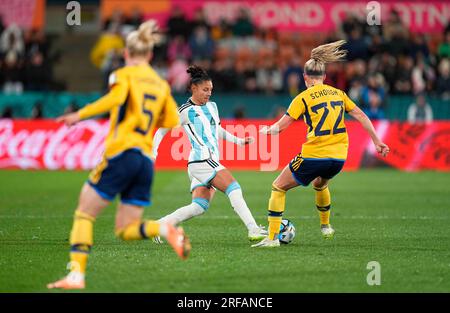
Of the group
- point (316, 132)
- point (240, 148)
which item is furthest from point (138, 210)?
point (240, 148)

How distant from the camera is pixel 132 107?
7.59 meters

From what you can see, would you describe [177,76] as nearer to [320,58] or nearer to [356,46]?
[356,46]

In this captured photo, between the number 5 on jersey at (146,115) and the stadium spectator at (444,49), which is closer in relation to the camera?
the number 5 on jersey at (146,115)

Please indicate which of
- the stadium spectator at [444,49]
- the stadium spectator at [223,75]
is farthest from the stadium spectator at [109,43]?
the stadium spectator at [444,49]

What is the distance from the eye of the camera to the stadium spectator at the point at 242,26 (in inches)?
1055

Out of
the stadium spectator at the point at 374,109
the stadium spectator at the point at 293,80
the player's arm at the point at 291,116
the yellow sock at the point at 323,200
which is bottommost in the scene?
the yellow sock at the point at 323,200

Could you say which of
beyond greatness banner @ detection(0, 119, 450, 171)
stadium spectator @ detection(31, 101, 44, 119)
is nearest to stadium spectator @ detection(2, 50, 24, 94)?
stadium spectator @ detection(31, 101, 44, 119)

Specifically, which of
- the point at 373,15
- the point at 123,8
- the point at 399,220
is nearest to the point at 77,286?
the point at 399,220

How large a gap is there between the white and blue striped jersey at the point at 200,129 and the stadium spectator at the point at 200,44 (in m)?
16.1

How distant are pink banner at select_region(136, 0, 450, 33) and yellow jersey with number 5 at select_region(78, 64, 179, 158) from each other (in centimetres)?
2036

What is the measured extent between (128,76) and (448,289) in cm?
327

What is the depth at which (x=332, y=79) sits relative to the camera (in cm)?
2525

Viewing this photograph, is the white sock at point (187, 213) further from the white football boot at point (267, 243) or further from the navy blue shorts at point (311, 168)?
the navy blue shorts at point (311, 168)
